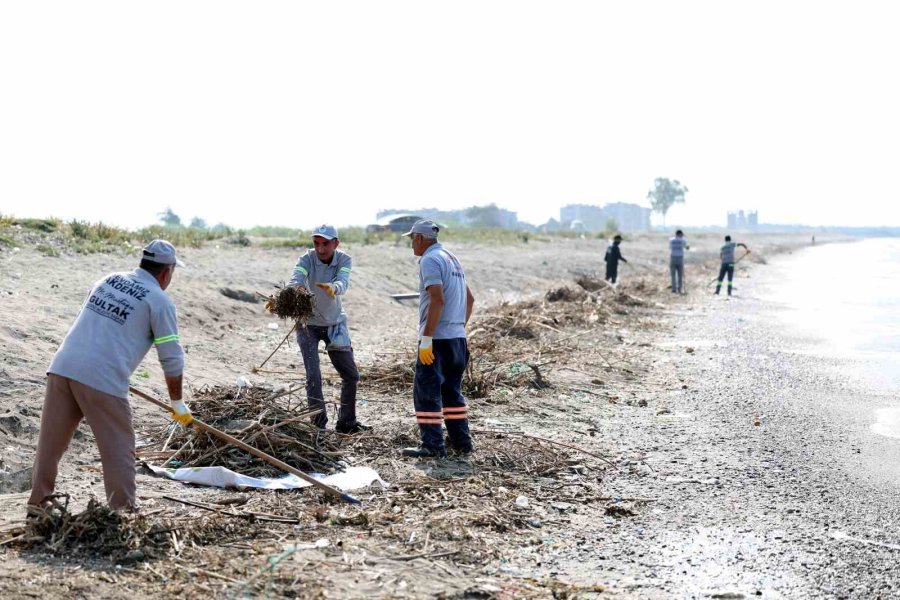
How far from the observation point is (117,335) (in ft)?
16.1

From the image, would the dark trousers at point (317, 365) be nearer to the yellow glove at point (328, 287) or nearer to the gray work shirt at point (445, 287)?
the yellow glove at point (328, 287)

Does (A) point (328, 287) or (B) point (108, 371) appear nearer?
(B) point (108, 371)

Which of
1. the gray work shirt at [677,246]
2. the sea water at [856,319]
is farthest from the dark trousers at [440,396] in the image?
the gray work shirt at [677,246]

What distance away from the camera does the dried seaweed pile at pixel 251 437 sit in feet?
20.7

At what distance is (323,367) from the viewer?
36.3 feet

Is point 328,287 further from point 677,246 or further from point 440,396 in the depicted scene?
point 677,246

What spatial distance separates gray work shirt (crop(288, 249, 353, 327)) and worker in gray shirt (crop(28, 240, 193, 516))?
2.28 m

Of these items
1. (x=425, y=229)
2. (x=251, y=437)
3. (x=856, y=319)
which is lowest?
(x=856, y=319)

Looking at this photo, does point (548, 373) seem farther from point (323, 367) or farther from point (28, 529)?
point (28, 529)

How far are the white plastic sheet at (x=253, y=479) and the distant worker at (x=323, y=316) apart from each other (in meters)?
1.15

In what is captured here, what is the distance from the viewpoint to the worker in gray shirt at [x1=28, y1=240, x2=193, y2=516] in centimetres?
486

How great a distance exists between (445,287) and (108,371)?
110 inches

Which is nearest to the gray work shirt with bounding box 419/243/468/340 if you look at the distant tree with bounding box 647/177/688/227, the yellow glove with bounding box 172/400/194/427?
the yellow glove with bounding box 172/400/194/427

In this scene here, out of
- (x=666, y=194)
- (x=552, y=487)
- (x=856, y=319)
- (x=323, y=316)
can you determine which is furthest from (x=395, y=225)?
(x=666, y=194)
